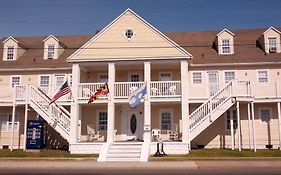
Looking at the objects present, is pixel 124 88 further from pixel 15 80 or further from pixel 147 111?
pixel 15 80

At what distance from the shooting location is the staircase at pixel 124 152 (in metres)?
20.7

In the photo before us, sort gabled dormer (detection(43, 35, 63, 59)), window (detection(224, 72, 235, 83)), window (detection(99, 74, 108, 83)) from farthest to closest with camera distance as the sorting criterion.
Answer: gabled dormer (detection(43, 35, 63, 59))
window (detection(99, 74, 108, 83))
window (detection(224, 72, 235, 83))

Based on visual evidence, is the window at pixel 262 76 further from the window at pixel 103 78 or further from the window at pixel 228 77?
the window at pixel 103 78

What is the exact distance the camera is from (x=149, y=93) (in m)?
24.1

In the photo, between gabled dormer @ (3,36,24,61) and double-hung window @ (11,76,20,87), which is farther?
gabled dormer @ (3,36,24,61)

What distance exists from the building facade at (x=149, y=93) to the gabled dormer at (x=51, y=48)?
0.09 m

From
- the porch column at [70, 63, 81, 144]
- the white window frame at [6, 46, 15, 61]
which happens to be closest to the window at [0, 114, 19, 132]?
the white window frame at [6, 46, 15, 61]

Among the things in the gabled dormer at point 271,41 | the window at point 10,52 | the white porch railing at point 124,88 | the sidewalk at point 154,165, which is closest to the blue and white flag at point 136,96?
the white porch railing at point 124,88

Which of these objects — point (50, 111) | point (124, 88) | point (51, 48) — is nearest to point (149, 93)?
point (124, 88)

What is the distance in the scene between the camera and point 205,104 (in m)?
23.4

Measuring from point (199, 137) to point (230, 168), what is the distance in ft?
31.6

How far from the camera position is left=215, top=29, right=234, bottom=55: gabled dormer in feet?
91.9

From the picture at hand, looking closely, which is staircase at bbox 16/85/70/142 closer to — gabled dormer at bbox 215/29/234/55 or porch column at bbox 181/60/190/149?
porch column at bbox 181/60/190/149

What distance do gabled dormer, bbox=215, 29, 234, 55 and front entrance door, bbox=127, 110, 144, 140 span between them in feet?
27.9
